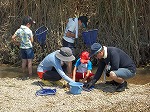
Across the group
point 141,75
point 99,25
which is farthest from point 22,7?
point 141,75

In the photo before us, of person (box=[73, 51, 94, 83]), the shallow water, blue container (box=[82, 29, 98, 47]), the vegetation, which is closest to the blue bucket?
person (box=[73, 51, 94, 83])

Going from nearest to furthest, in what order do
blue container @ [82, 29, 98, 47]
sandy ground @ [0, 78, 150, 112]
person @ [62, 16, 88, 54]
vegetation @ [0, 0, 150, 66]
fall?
sandy ground @ [0, 78, 150, 112], person @ [62, 16, 88, 54], blue container @ [82, 29, 98, 47], vegetation @ [0, 0, 150, 66]

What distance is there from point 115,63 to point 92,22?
10.5 ft

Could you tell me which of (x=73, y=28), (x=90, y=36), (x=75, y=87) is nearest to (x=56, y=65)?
(x=75, y=87)

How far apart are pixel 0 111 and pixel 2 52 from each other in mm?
4056

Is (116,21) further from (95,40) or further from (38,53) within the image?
(38,53)

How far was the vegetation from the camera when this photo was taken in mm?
8961

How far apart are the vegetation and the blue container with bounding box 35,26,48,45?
0.19 metres

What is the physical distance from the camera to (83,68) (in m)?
7.06

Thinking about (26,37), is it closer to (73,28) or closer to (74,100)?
(73,28)

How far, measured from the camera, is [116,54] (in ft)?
21.0

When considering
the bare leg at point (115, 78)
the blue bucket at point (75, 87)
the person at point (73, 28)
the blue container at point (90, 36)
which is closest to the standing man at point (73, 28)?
the person at point (73, 28)

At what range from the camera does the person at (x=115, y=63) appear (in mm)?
6316

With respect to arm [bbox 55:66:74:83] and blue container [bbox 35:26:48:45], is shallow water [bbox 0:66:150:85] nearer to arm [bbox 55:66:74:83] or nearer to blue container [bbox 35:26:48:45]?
blue container [bbox 35:26:48:45]
